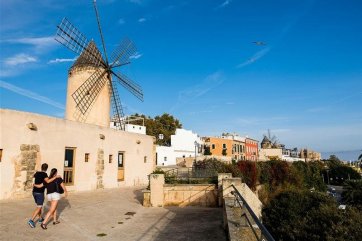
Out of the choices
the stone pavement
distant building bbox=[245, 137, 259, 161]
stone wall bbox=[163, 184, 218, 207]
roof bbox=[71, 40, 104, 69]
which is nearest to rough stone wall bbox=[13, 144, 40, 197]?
the stone pavement

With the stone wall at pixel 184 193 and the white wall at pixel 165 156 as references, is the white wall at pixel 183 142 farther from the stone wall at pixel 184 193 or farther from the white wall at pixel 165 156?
the stone wall at pixel 184 193

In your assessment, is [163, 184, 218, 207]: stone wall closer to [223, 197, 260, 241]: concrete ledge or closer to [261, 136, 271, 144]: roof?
[223, 197, 260, 241]: concrete ledge

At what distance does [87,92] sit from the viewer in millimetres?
19719

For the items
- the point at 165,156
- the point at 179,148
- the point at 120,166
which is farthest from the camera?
the point at 179,148

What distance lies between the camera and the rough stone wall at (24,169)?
11.2 m

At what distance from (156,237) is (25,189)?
7.10 meters

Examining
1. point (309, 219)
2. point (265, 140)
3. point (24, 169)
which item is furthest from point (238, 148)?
point (24, 169)

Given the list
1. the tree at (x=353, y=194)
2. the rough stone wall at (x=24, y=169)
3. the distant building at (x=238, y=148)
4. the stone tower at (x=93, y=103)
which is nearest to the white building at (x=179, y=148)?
the distant building at (x=238, y=148)

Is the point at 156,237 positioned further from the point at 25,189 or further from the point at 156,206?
the point at 25,189

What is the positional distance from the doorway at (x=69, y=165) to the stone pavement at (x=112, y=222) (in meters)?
2.66

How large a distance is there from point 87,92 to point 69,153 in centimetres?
634

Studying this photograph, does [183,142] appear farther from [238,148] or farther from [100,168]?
[100,168]

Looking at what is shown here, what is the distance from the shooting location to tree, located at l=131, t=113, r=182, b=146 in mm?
62281

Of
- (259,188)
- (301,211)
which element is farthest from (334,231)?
(259,188)
